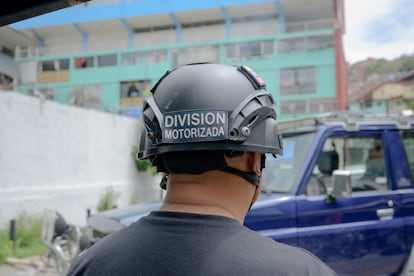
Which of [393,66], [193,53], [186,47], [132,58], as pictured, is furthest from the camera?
[132,58]

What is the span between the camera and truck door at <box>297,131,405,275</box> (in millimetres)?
3543

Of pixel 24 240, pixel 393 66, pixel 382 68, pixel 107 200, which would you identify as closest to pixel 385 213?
pixel 24 240

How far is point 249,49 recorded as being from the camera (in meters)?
28.5

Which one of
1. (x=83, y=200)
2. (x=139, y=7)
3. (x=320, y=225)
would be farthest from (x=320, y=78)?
(x=320, y=225)

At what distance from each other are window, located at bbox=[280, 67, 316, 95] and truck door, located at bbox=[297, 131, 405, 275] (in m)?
23.9

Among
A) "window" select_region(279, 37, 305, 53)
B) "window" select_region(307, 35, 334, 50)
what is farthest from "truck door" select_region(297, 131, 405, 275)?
"window" select_region(279, 37, 305, 53)

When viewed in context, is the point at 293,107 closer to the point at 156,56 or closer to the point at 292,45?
the point at 292,45

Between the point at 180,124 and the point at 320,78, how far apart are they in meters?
26.7

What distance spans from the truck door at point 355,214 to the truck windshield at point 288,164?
0.39 ft

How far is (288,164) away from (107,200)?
9.37 metres

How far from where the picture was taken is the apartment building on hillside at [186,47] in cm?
2694

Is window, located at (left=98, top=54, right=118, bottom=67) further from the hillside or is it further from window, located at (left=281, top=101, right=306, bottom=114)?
the hillside

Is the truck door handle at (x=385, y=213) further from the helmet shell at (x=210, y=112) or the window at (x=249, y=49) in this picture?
the window at (x=249, y=49)

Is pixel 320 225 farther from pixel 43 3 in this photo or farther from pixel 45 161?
pixel 45 161
